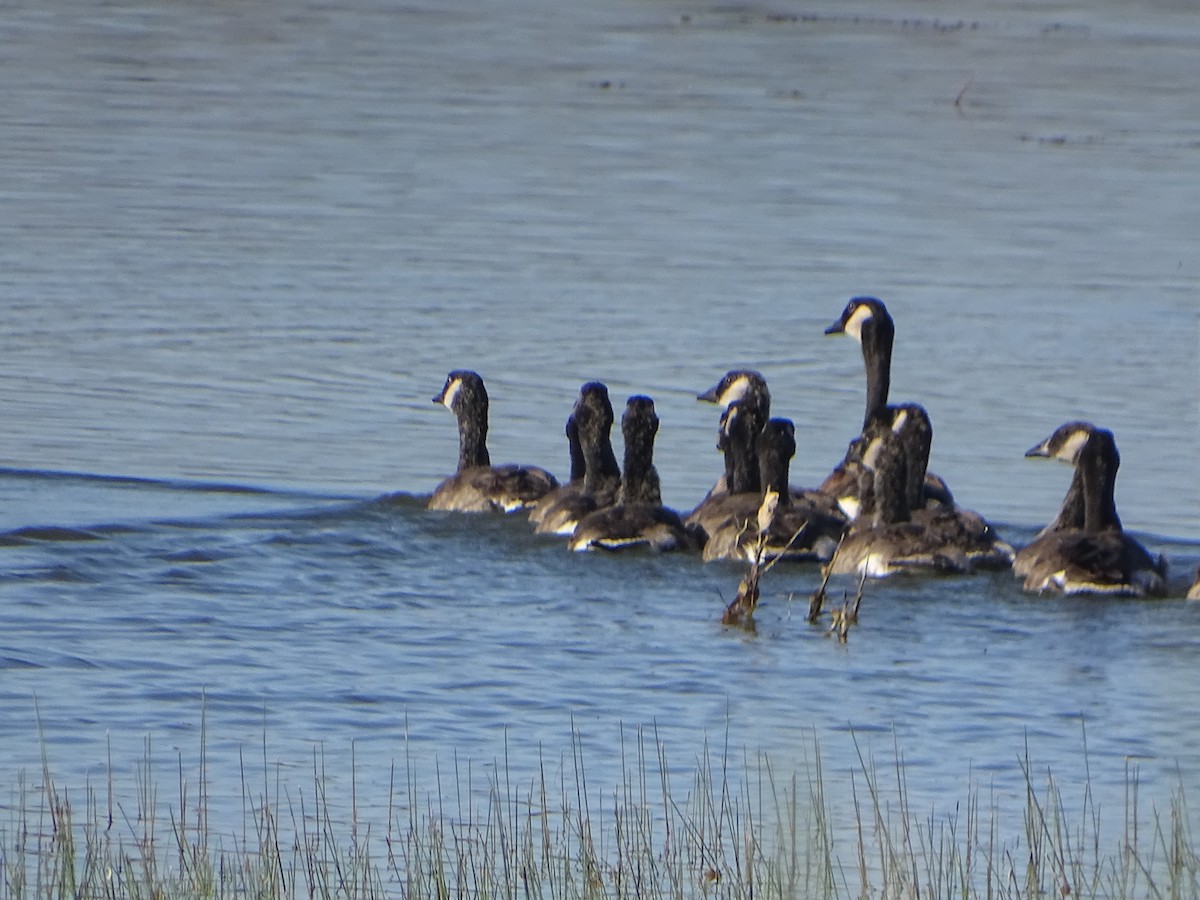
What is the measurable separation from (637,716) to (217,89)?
87.5ft

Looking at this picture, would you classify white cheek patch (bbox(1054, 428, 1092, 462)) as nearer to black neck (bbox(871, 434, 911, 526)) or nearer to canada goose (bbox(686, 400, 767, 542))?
black neck (bbox(871, 434, 911, 526))

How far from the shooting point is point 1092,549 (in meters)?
12.7

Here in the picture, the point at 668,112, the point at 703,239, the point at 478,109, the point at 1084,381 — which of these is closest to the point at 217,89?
the point at 478,109

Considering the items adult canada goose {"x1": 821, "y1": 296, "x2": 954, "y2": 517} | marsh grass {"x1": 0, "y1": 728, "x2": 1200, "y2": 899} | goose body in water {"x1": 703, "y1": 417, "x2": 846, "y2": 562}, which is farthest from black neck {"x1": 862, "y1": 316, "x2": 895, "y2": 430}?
marsh grass {"x1": 0, "y1": 728, "x2": 1200, "y2": 899}

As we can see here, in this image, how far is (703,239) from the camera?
82.8 feet

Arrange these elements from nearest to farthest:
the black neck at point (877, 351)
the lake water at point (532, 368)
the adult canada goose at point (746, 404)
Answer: the lake water at point (532, 368) < the adult canada goose at point (746, 404) < the black neck at point (877, 351)

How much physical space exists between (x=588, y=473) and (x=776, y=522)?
5.67ft

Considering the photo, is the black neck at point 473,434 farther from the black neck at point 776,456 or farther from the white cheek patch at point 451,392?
the black neck at point 776,456

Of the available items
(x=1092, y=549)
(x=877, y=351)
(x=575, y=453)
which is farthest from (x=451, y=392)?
(x=1092, y=549)

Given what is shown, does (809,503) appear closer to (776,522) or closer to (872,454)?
(872,454)

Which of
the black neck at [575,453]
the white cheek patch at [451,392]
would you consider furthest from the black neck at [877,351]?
the white cheek patch at [451,392]

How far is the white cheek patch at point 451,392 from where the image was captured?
15.7m

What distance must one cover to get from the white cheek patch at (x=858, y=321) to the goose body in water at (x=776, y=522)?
130 inches

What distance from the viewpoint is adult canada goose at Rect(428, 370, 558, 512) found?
48.2 feet
